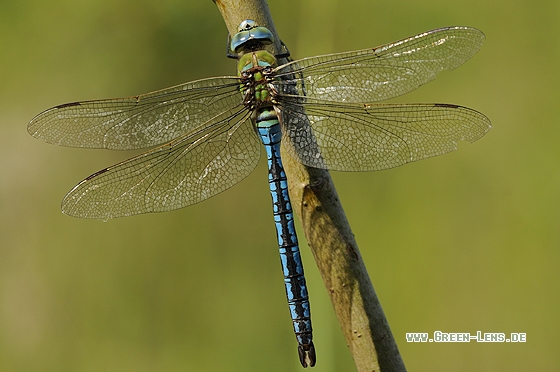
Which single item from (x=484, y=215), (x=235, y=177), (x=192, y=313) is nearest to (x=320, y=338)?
(x=235, y=177)

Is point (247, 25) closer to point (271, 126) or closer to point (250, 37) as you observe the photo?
point (250, 37)

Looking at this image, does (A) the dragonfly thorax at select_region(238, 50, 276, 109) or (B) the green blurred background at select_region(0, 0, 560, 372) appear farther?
(B) the green blurred background at select_region(0, 0, 560, 372)

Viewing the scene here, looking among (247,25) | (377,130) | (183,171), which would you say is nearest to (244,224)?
(183,171)

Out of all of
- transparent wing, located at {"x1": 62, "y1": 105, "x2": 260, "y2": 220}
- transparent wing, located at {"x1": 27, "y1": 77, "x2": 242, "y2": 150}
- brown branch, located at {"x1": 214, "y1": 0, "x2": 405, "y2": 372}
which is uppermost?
transparent wing, located at {"x1": 27, "y1": 77, "x2": 242, "y2": 150}

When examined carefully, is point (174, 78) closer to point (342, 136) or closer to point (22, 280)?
point (22, 280)

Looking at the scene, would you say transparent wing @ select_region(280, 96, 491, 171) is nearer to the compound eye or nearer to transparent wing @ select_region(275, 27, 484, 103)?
transparent wing @ select_region(275, 27, 484, 103)

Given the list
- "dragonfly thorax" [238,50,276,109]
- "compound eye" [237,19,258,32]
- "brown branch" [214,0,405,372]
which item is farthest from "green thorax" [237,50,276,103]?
"brown branch" [214,0,405,372]
